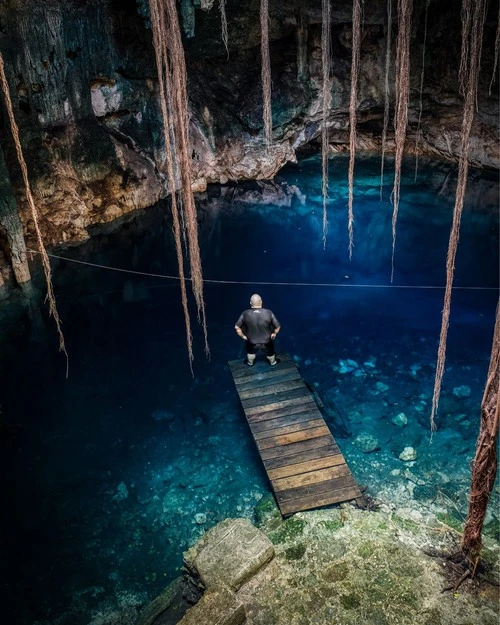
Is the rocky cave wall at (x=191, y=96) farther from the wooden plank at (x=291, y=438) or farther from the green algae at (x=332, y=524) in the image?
the green algae at (x=332, y=524)

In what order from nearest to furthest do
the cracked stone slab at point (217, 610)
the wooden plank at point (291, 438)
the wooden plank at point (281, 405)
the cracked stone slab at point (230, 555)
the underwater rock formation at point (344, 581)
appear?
the cracked stone slab at point (217, 610), the underwater rock formation at point (344, 581), the cracked stone slab at point (230, 555), the wooden plank at point (291, 438), the wooden plank at point (281, 405)

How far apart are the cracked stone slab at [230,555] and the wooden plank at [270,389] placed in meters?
3.20

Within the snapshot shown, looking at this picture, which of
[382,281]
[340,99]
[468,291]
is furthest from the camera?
[340,99]

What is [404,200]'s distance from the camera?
1772cm

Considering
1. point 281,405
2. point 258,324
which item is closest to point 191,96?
point 258,324

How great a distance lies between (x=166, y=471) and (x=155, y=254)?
344 inches

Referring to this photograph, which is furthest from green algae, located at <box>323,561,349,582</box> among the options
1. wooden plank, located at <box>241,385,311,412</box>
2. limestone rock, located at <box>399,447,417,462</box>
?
wooden plank, located at <box>241,385,311,412</box>

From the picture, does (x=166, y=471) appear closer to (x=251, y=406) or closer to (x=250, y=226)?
(x=251, y=406)

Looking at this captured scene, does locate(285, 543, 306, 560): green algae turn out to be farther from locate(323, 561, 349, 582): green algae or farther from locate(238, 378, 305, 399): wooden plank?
locate(238, 378, 305, 399): wooden plank

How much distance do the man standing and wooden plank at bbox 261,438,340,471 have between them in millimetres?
2200

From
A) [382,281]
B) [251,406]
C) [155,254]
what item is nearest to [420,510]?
[251,406]

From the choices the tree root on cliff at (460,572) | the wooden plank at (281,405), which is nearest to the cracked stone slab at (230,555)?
the tree root on cliff at (460,572)

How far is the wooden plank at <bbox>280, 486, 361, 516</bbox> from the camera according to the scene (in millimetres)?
6212

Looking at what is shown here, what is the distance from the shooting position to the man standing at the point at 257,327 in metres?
8.35
